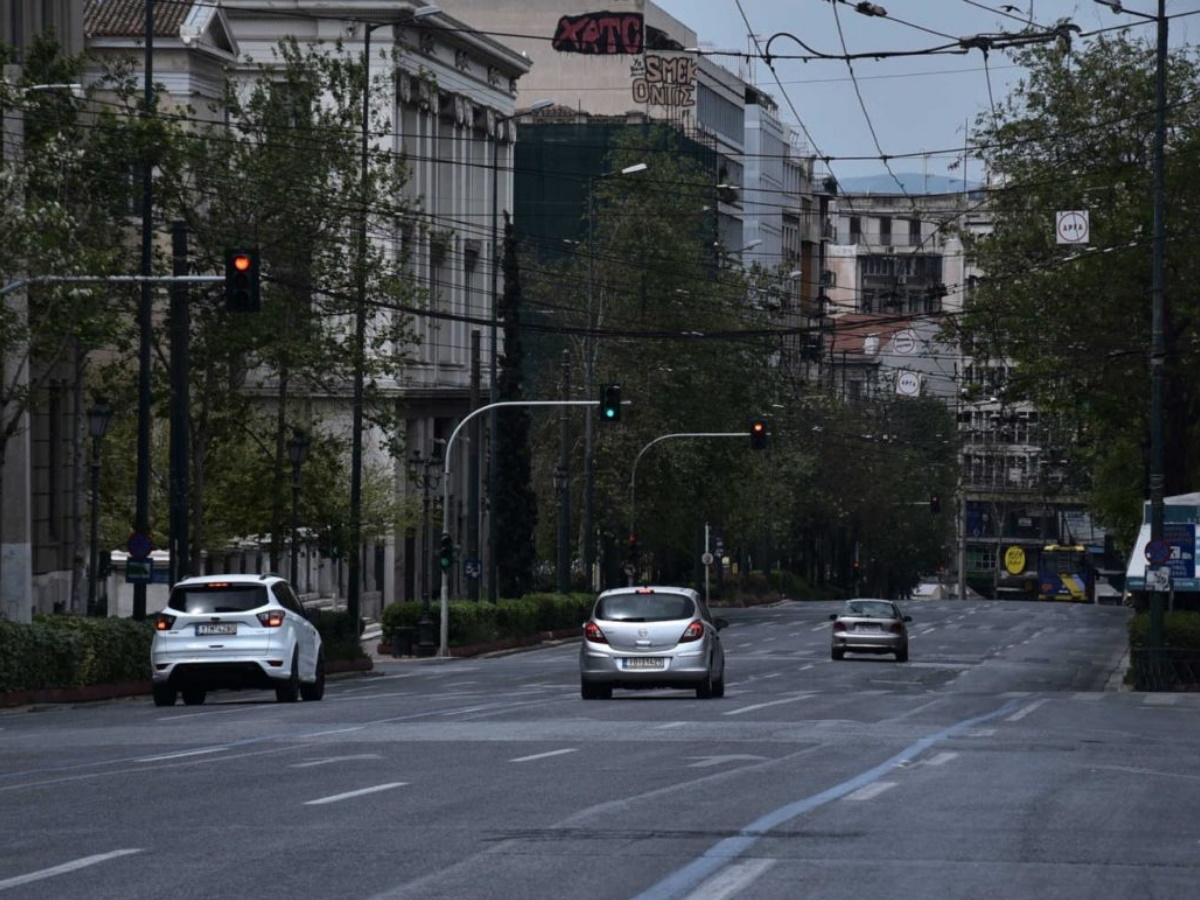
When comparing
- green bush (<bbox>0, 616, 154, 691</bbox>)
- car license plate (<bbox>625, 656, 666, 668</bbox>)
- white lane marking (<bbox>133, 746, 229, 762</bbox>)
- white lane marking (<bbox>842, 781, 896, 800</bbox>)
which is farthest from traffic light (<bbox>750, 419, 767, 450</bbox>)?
white lane marking (<bbox>842, 781, 896, 800</bbox>)

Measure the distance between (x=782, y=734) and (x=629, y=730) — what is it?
1618mm

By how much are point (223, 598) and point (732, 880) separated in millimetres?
23195

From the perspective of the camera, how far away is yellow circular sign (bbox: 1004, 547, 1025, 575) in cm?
16525

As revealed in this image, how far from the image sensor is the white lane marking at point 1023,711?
3123cm

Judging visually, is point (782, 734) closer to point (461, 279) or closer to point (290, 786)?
→ point (290, 786)

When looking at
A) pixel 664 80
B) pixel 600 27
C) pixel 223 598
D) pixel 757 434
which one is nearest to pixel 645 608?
pixel 223 598

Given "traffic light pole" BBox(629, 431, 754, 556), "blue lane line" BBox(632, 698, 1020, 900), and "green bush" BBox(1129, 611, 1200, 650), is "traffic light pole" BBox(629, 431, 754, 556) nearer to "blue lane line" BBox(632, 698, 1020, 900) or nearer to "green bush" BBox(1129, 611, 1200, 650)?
"green bush" BBox(1129, 611, 1200, 650)

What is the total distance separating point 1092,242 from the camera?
54.0 metres

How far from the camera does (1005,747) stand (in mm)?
24203

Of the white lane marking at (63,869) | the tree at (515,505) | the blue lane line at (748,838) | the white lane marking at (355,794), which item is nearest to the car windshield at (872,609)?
the tree at (515,505)

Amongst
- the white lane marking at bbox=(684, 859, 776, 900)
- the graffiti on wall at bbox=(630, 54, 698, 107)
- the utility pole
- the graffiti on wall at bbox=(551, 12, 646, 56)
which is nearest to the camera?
the white lane marking at bbox=(684, 859, 776, 900)

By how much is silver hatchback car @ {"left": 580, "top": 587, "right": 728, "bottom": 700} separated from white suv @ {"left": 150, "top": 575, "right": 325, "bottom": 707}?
13.6 feet

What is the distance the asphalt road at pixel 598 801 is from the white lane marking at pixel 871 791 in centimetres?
3

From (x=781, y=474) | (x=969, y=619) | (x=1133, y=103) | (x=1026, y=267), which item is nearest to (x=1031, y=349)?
(x=1026, y=267)
